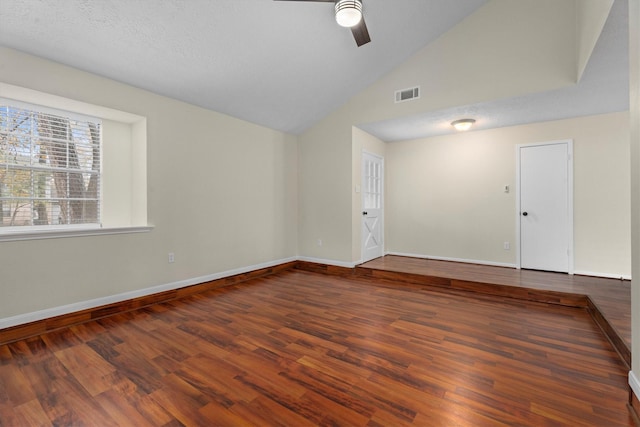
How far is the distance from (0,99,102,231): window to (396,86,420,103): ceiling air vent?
400cm

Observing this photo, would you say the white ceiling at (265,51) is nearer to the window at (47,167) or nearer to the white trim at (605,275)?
the window at (47,167)

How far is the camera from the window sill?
2557 millimetres

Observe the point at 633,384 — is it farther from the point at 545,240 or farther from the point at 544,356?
the point at 545,240

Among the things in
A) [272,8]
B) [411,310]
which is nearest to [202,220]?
[272,8]

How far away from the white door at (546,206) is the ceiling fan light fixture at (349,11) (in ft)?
12.5

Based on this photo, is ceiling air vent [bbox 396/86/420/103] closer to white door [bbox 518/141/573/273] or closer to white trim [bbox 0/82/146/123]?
white door [bbox 518/141/573/273]

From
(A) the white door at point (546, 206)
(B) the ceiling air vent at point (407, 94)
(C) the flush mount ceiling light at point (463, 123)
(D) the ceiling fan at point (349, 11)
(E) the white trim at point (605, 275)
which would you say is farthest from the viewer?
(C) the flush mount ceiling light at point (463, 123)

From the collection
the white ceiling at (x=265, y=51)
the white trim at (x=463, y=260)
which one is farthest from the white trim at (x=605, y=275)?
the white ceiling at (x=265, y=51)

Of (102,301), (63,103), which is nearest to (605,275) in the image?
(102,301)

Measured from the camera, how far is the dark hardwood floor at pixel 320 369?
162 centimetres

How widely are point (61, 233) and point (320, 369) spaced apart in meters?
2.80

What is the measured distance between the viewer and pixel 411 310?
3236 millimetres

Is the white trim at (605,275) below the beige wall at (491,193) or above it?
below

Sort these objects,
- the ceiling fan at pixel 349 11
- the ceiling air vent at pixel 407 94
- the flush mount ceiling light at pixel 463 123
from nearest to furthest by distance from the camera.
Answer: the ceiling fan at pixel 349 11
the ceiling air vent at pixel 407 94
the flush mount ceiling light at pixel 463 123
